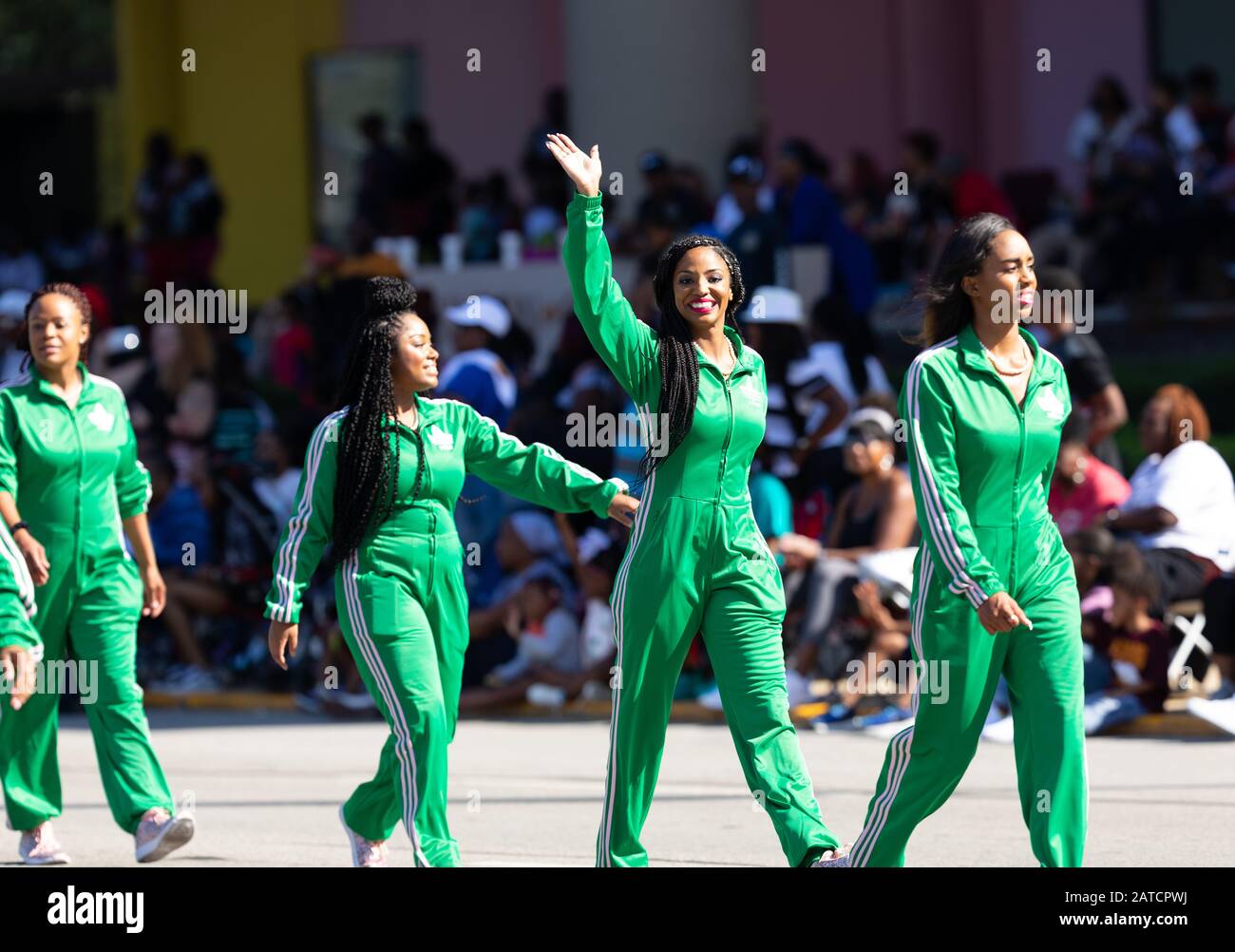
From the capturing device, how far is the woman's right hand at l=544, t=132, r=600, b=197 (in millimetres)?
7109

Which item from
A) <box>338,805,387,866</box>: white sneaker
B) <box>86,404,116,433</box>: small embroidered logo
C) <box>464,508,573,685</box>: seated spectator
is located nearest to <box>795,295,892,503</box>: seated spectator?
<box>464,508,573,685</box>: seated spectator

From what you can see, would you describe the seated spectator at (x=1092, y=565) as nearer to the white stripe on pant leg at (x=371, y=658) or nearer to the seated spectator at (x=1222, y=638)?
the seated spectator at (x=1222, y=638)

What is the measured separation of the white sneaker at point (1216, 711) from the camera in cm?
1088

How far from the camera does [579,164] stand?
7180 millimetres

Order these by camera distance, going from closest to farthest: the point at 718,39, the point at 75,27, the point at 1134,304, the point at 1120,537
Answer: the point at 1120,537, the point at 1134,304, the point at 718,39, the point at 75,27

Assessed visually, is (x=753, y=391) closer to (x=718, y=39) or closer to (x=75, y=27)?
(x=718, y=39)

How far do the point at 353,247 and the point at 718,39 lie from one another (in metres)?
3.31

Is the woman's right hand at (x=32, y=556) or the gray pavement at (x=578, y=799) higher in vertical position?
the woman's right hand at (x=32, y=556)

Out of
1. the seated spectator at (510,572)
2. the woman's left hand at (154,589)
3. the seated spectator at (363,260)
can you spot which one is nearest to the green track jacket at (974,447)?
the woman's left hand at (154,589)

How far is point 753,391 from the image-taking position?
7371mm

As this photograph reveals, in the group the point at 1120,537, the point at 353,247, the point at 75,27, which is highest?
the point at 75,27

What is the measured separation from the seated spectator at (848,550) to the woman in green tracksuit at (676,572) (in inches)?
189
